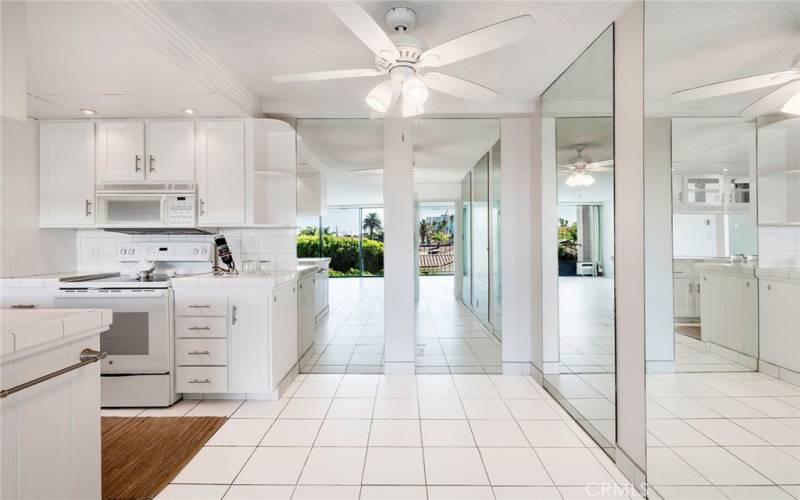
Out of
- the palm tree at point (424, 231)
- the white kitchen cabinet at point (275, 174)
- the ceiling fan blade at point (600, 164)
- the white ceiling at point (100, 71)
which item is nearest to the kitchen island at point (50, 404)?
the white ceiling at point (100, 71)

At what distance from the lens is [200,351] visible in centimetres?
292

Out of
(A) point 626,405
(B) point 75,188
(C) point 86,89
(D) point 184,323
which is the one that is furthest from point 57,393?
(B) point 75,188

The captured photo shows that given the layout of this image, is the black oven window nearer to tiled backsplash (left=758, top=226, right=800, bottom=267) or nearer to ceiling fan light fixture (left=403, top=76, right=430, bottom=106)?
ceiling fan light fixture (left=403, top=76, right=430, bottom=106)

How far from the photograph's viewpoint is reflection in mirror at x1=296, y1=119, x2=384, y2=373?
12.3 ft

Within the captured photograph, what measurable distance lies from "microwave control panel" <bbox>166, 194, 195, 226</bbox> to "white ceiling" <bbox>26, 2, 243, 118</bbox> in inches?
27.0

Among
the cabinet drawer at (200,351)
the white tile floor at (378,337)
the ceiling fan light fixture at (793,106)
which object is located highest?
the ceiling fan light fixture at (793,106)

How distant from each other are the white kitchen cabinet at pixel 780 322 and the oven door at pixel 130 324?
3.31 m

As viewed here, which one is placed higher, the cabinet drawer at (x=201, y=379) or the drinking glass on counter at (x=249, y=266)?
the drinking glass on counter at (x=249, y=266)

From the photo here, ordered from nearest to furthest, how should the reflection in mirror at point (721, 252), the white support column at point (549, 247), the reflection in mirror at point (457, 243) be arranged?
1. the reflection in mirror at point (721, 252)
2. the white support column at point (549, 247)
3. the reflection in mirror at point (457, 243)

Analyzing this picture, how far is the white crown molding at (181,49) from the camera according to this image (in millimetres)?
1906

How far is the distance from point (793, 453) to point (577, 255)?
5.33ft

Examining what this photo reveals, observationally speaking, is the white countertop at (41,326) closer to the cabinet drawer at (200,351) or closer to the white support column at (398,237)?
the cabinet drawer at (200,351)

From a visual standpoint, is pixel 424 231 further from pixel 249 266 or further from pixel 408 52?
pixel 408 52

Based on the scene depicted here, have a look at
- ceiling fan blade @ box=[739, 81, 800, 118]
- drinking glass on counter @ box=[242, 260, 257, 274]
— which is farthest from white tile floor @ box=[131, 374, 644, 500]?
ceiling fan blade @ box=[739, 81, 800, 118]
